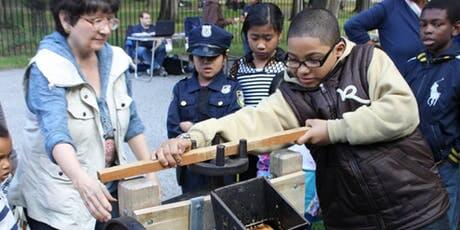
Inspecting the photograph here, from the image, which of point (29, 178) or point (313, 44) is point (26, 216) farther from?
point (313, 44)

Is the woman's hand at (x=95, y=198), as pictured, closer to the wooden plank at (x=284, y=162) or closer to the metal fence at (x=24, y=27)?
the wooden plank at (x=284, y=162)

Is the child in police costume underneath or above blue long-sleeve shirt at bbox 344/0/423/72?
underneath

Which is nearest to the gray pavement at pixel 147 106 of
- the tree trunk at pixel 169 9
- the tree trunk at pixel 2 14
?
the tree trunk at pixel 2 14

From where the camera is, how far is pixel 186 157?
1.64m

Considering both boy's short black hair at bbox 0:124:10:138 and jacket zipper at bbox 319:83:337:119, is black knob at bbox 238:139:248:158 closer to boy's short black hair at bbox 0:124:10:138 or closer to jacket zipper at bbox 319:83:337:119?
jacket zipper at bbox 319:83:337:119

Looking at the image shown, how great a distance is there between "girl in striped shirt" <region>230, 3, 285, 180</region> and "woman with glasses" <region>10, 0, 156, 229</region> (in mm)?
910

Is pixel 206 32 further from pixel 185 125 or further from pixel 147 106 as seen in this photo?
pixel 147 106

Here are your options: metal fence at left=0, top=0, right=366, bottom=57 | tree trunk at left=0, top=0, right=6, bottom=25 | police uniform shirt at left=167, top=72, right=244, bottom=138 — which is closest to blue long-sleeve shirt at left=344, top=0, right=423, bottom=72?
police uniform shirt at left=167, top=72, right=244, bottom=138

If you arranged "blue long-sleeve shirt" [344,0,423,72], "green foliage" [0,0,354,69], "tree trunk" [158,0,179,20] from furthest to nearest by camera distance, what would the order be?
"tree trunk" [158,0,179,20] → "green foliage" [0,0,354,69] → "blue long-sleeve shirt" [344,0,423,72]

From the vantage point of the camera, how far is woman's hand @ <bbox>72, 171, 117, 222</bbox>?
Answer: 159 cm

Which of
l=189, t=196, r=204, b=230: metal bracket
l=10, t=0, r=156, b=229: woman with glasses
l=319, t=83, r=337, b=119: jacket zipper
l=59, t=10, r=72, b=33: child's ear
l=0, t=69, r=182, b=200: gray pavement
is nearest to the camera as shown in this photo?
l=189, t=196, r=204, b=230: metal bracket

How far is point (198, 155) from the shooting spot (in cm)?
165

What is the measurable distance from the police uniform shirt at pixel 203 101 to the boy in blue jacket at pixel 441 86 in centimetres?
94

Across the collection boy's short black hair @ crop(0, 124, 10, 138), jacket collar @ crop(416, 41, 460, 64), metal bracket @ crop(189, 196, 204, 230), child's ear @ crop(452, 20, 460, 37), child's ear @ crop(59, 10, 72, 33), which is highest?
child's ear @ crop(59, 10, 72, 33)
